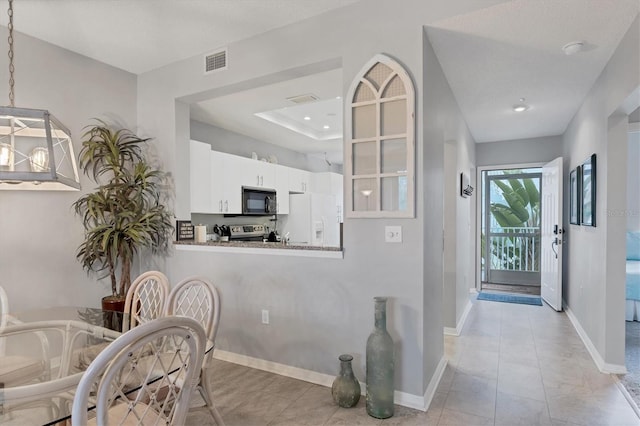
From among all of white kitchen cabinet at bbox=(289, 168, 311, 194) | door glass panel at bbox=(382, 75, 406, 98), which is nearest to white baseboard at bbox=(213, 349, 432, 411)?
door glass panel at bbox=(382, 75, 406, 98)

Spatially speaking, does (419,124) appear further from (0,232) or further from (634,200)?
(634,200)

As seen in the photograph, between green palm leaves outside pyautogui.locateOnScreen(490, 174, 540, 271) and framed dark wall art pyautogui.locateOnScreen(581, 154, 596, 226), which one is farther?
green palm leaves outside pyautogui.locateOnScreen(490, 174, 540, 271)

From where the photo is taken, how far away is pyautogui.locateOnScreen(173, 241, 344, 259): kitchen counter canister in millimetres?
2655

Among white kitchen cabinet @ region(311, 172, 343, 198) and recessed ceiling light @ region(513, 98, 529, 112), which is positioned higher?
recessed ceiling light @ region(513, 98, 529, 112)

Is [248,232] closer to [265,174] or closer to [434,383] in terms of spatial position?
[265,174]

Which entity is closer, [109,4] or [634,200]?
[109,4]

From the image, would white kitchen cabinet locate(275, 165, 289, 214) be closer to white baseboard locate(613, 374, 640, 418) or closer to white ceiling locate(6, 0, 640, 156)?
white ceiling locate(6, 0, 640, 156)

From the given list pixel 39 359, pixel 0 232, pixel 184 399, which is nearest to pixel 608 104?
pixel 184 399

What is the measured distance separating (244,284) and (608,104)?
10.7 feet

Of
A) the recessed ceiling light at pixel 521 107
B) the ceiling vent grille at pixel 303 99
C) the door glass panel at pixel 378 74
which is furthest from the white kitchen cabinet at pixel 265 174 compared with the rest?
the recessed ceiling light at pixel 521 107

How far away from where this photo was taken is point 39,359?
1.63 metres

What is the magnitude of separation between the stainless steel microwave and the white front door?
154 inches

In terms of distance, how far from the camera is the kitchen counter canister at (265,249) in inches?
105

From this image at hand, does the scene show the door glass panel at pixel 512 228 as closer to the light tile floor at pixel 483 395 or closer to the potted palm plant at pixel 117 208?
the light tile floor at pixel 483 395
